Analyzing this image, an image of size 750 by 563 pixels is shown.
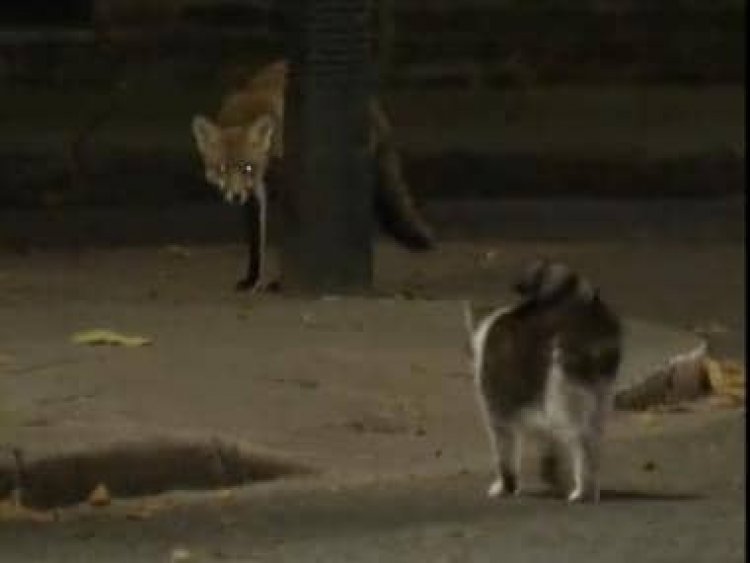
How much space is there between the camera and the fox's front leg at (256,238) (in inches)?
543

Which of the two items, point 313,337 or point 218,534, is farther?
point 313,337

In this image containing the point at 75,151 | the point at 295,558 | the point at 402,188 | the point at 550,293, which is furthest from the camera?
the point at 75,151

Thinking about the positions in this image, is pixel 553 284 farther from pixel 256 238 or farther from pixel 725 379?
pixel 256 238

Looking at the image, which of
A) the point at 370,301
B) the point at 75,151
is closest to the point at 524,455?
the point at 370,301

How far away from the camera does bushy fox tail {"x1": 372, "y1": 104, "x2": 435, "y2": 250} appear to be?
581 inches

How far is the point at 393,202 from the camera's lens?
14969 millimetres

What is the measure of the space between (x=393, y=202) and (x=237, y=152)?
149cm

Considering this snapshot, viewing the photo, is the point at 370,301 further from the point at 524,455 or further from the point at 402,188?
the point at 524,455

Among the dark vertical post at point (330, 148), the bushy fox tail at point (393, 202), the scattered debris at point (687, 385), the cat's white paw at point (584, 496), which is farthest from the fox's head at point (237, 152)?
the cat's white paw at point (584, 496)

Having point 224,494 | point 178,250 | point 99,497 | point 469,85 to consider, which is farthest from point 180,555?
point 469,85

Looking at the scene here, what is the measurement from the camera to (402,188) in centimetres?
1495

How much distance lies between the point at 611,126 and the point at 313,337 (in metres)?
8.99

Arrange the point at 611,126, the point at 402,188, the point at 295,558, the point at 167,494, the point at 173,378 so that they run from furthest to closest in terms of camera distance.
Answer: the point at 611,126 → the point at 402,188 → the point at 173,378 → the point at 167,494 → the point at 295,558

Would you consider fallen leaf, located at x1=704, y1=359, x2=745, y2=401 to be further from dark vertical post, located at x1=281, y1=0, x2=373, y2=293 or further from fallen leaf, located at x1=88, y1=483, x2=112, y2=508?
fallen leaf, located at x1=88, y1=483, x2=112, y2=508
